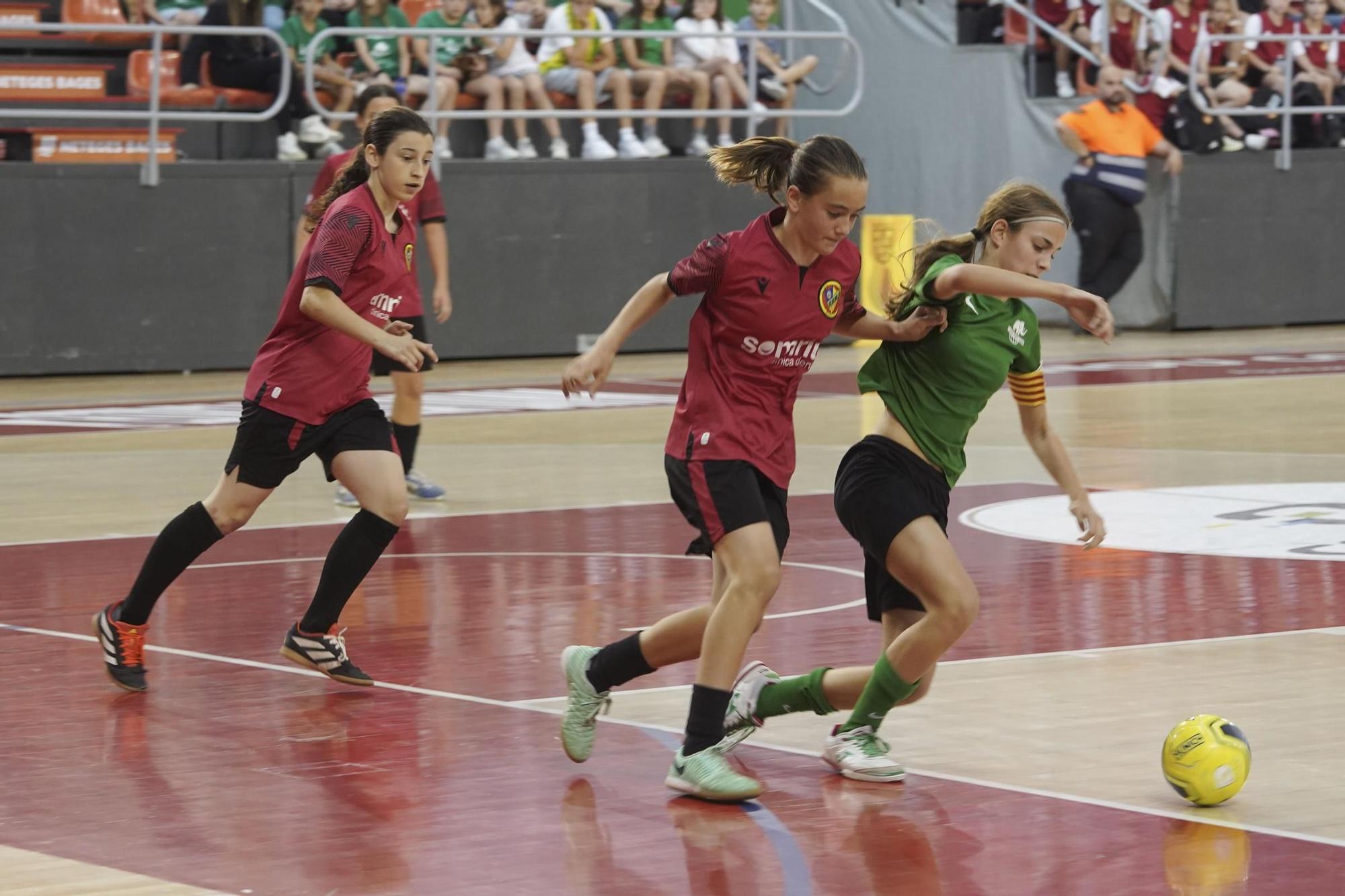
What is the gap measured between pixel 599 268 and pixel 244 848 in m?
16.7

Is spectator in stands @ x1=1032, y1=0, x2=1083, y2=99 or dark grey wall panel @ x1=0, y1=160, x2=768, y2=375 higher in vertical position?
spectator in stands @ x1=1032, y1=0, x2=1083, y2=99

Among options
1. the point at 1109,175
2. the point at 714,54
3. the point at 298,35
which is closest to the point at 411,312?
the point at 298,35

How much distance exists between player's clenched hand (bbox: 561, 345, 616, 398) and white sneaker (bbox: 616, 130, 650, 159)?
16180 mm

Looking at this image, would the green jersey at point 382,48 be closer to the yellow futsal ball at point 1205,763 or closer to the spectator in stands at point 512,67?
the spectator in stands at point 512,67

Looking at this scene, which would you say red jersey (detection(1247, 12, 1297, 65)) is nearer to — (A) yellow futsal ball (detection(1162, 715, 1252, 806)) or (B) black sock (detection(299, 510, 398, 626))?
(B) black sock (detection(299, 510, 398, 626))

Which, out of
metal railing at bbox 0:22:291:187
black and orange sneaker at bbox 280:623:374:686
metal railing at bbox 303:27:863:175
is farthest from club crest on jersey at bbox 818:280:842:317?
metal railing at bbox 303:27:863:175

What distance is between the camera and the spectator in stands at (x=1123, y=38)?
24219mm

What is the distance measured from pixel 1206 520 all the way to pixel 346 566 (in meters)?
5.51

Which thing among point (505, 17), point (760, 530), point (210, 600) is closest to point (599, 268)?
point (505, 17)

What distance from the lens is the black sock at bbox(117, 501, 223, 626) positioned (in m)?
7.66

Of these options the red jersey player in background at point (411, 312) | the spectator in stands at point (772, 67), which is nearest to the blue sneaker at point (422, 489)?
the red jersey player in background at point (411, 312)

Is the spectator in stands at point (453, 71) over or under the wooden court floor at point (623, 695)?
over

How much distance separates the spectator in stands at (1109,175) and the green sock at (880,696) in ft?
55.7

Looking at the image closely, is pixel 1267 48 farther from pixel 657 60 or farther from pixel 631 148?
pixel 631 148
